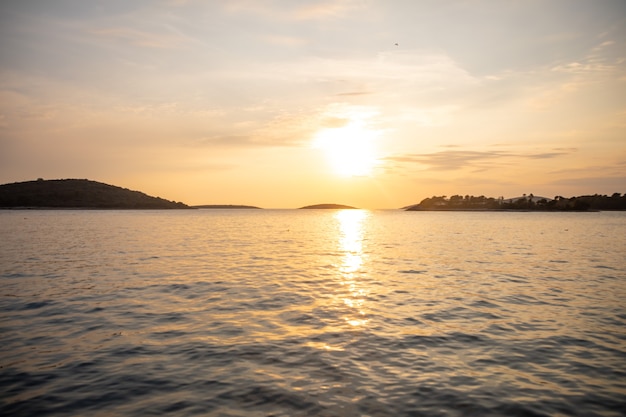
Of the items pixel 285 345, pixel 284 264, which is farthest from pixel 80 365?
pixel 284 264

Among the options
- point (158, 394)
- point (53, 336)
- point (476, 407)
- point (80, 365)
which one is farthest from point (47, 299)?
point (476, 407)

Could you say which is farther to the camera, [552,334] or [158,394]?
[552,334]

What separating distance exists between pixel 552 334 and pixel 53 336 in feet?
72.2

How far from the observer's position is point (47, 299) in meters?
23.4

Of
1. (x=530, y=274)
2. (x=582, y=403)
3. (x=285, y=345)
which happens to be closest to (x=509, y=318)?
(x=582, y=403)

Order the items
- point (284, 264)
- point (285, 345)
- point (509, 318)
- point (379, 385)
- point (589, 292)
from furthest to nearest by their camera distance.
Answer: point (284, 264) < point (589, 292) < point (509, 318) < point (285, 345) < point (379, 385)

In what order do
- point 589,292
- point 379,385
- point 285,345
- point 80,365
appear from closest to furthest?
point 379,385, point 80,365, point 285,345, point 589,292

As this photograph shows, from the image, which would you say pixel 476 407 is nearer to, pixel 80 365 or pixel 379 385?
pixel 379 385

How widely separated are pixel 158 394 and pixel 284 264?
2940 centimetres

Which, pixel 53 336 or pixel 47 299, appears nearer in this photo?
pixel 53 336

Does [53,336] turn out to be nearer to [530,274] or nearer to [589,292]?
[589,292]

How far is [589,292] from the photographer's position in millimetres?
26547

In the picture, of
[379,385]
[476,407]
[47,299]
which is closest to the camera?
[476,407]

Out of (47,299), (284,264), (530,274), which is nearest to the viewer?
(47,299)
